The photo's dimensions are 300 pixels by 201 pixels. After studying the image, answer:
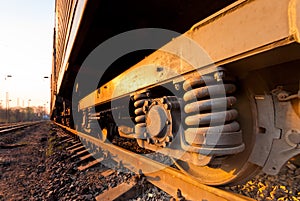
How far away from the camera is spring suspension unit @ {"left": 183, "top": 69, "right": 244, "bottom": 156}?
1226mm

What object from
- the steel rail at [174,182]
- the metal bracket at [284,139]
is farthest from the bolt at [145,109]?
the metal bracket at [284,139]

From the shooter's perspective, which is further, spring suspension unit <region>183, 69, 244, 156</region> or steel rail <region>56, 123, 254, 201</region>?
steel rail <region>56, 123, 254, 201</region>

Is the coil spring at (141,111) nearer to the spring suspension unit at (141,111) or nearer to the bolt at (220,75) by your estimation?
the spring suspension unit at (141,111)

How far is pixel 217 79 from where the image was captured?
3.97ft

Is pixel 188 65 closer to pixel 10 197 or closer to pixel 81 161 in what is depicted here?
pixel 10 197

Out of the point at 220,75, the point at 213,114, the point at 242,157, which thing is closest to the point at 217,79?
the point at 220,75

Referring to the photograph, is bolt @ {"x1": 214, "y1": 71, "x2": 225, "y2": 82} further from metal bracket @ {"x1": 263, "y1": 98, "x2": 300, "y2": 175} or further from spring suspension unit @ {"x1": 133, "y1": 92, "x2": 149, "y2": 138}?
spring suspension unit @ {"x1": 133, "y1": 92, "x2": 149, "y2": 138}

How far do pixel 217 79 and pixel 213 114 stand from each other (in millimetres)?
199

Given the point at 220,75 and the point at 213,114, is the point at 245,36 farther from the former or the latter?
the point at 213,114

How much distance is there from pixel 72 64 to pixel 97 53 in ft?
2.64

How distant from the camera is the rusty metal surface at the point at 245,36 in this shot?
849 mm

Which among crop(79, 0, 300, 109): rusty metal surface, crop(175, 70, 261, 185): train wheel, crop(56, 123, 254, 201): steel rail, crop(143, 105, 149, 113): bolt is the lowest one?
crop(56, 123, 254, 201): steel rail

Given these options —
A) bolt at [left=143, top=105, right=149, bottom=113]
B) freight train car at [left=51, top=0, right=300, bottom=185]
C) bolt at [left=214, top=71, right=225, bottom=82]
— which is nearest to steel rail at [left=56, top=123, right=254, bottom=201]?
freight train car at [left=51, top=0, right=300, bottom=185]

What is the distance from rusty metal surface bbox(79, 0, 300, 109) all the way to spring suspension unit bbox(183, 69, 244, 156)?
0.12 meters
